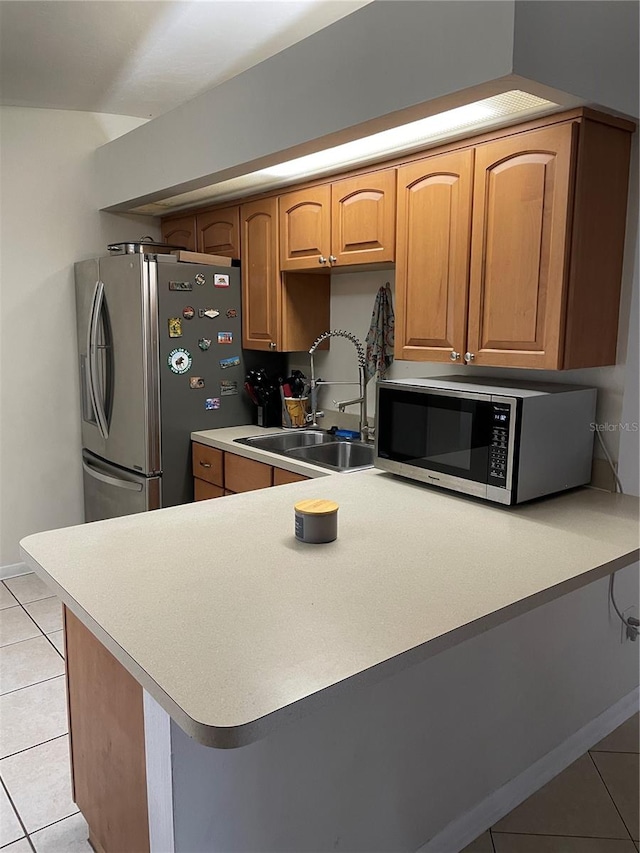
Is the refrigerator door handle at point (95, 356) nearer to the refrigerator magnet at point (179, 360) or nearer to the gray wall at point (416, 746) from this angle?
the refrigerator magnet at point (179, 360)

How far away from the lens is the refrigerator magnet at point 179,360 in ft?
10.6

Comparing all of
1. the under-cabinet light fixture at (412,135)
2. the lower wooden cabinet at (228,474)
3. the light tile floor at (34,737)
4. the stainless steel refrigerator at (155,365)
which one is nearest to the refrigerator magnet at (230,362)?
the stainless steel refrigerator at (155,365)

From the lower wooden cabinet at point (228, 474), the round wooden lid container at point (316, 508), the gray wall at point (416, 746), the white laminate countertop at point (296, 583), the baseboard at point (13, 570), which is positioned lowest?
the baseboard at point (13, 570)

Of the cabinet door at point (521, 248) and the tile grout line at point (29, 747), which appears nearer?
the cabinet door at point (521, 248)

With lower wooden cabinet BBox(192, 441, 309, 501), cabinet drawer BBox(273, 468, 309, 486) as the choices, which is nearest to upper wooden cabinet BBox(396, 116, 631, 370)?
cabinet drawer BBox(273, 468, 309, 486)

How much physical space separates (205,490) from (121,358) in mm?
798

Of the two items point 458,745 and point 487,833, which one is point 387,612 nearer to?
point 458,745

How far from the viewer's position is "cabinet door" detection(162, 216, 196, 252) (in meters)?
3.72

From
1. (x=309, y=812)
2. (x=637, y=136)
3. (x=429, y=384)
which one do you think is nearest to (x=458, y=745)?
(x=309, y=812)

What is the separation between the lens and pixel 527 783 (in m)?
2.05

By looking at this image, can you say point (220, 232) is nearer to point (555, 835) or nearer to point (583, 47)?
point (583, 47)

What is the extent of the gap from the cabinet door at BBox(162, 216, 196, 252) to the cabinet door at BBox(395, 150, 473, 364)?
166cm

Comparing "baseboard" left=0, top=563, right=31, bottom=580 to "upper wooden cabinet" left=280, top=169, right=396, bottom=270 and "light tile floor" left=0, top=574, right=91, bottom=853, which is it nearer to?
"light tile floor" left=0, top=574, right=91, bottom=853

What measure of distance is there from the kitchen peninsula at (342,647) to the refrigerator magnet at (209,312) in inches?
57.2
